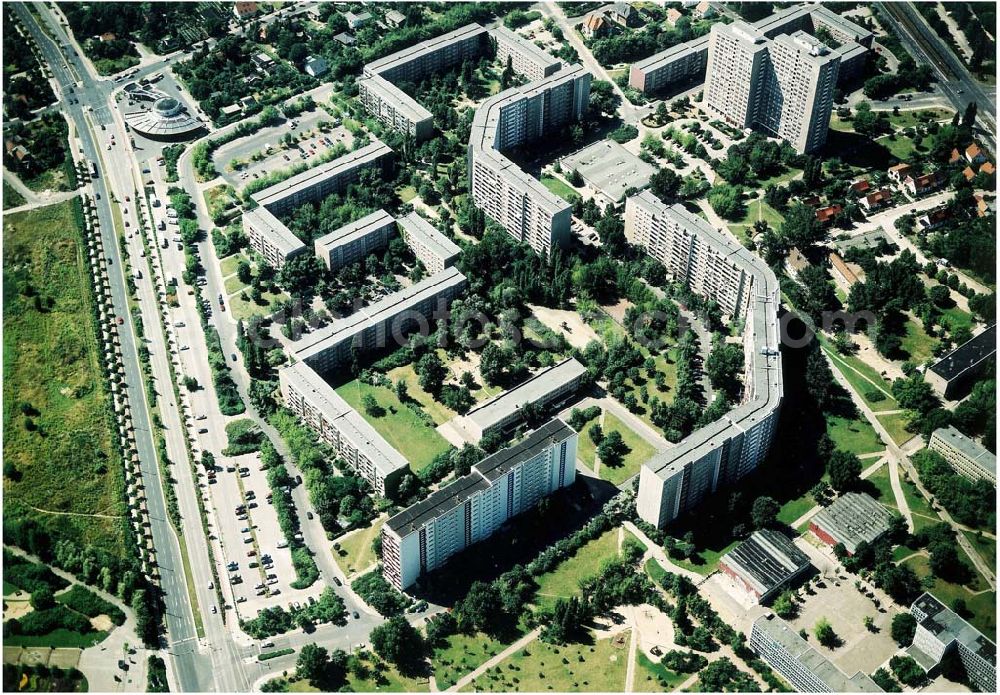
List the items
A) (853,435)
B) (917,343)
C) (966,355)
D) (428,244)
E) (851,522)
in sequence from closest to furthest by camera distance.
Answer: (851,522)
(853,435)
(966,355)
(917,343)
(428,244)

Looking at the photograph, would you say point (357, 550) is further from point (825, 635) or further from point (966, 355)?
point (966, 355)

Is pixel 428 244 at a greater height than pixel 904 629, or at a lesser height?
greater

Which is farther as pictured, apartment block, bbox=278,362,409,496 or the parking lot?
apartment block, bbox=278,362,409,496

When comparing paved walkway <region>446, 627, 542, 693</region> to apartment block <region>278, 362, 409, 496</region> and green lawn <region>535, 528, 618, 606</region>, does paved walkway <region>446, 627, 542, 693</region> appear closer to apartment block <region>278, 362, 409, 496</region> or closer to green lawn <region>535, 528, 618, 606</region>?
green lawn <region>535, 528, 618, 606</region>

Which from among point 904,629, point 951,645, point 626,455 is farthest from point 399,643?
point 951,645

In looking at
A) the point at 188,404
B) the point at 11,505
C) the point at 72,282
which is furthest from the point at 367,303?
the point at 11,505

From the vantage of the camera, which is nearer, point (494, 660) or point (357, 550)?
point (494, 660)

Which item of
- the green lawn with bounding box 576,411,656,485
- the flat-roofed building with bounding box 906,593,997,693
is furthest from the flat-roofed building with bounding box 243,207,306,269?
the flat-roofed building with bounding box 906,593,997,693
